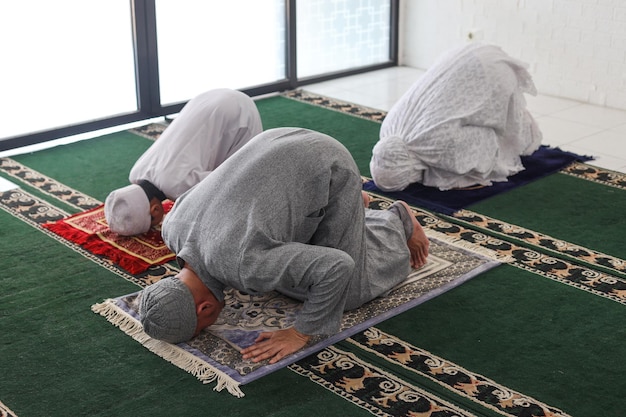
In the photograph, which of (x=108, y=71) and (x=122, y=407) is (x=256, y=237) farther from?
(x=108, y=71)

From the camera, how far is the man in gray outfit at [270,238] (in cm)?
287

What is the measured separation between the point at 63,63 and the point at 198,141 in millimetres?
1821

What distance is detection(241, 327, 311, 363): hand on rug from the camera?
298cm

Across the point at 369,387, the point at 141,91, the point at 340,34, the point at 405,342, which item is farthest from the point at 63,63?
the point at 369,387

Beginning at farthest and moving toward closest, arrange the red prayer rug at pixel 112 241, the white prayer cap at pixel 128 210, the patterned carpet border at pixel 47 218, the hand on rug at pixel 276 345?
the white prayer cap at pixel 128 210 < the red prayer rug at pixel 112 241 < the patterned carpet border at pixel 47 218 < the hand on rug at pixel 276 345

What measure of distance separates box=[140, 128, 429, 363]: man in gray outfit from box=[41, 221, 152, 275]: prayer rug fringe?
22.7 inches

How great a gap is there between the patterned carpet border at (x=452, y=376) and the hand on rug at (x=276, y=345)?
0.20 meters

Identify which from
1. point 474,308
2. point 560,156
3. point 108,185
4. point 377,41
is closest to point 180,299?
point 474,308

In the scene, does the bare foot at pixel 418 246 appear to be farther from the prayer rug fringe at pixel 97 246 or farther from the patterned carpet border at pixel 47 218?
the prayer rug fringe at pixel 97 246

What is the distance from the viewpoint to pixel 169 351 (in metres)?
3.04

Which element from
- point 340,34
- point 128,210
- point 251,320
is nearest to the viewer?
point 251,320

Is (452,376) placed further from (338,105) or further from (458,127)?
(338,105)

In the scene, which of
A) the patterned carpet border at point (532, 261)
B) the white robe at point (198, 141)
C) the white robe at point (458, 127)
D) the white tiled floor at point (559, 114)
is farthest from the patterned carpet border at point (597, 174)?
the white robe at point (198, 141)

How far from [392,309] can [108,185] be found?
195 cm
